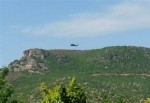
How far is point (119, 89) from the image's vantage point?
179 metres

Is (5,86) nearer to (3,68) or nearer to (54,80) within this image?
(3,68)

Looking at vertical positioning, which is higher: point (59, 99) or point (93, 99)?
point (59, 99)

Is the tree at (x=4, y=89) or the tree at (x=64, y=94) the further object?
the tree at (x=64, y=94)

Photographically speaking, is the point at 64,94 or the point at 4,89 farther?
the point at 64,94

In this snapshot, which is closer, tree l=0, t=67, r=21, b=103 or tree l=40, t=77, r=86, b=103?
tree l=0, t=67, r=21, b=103

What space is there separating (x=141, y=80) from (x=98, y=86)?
2234 centimetres

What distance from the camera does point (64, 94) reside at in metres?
29.3

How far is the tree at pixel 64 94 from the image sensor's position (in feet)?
94.1

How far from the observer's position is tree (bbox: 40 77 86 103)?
2867 centimetres

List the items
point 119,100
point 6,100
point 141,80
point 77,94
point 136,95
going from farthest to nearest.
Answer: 1. point 141,80
2. point 136,95
3. point 119,100
4. point 77,94
5. point 6,100

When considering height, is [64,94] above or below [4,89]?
below

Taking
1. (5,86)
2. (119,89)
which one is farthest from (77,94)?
(119,89)

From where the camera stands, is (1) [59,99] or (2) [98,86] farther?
(2) [98,86]

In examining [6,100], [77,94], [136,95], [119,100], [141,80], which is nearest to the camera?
[6,100]
